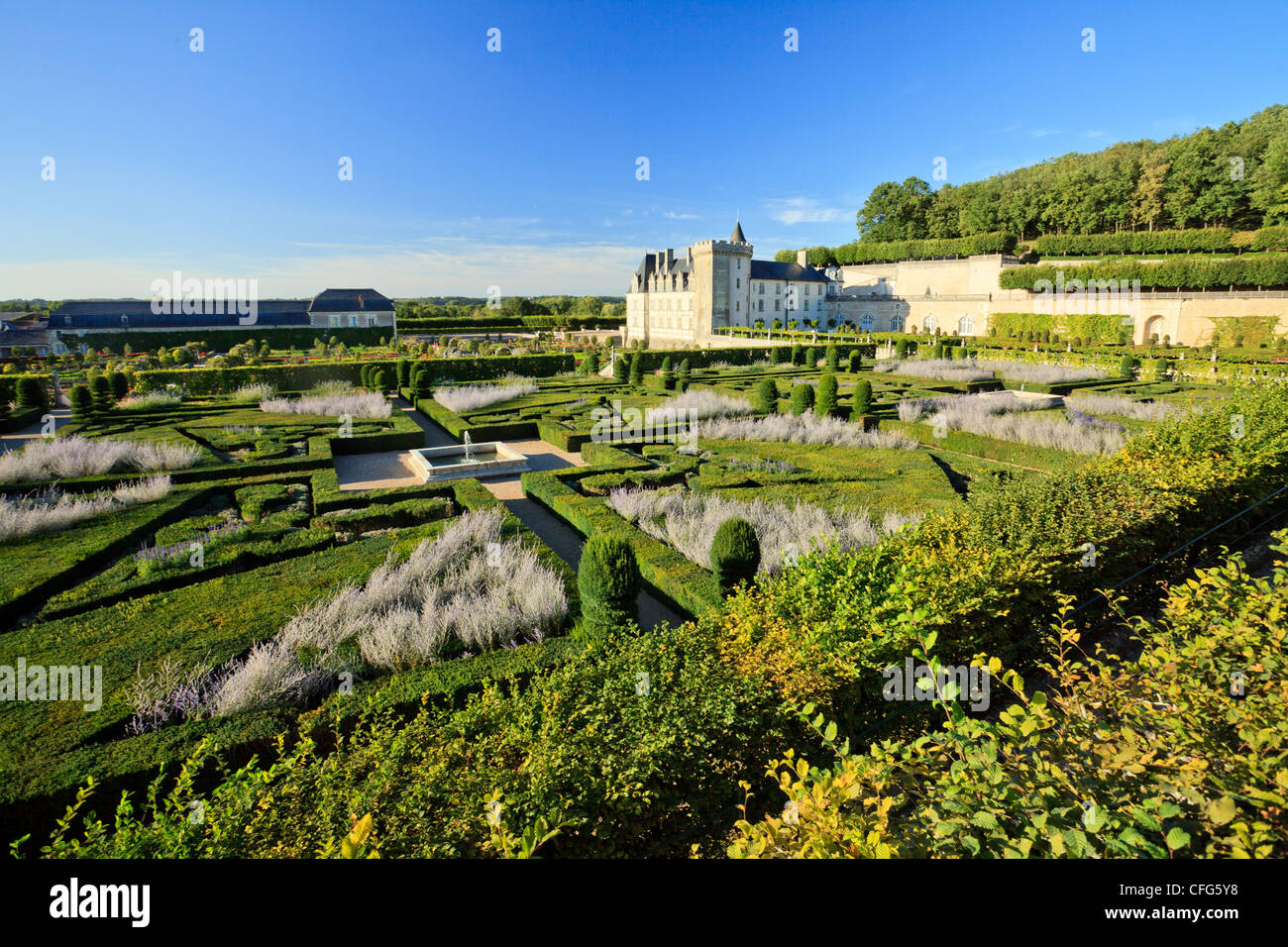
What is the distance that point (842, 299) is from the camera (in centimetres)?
6488

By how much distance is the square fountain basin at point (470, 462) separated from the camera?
1447 cm

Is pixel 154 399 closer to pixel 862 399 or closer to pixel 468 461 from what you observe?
pixel 468 461

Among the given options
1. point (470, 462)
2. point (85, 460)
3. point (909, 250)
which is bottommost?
point (470, 462)

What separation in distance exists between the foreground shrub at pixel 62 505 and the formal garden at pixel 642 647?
8 centimetres

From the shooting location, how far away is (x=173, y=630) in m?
6.78

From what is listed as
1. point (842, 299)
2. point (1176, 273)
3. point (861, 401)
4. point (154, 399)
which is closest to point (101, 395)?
point (154, 399)

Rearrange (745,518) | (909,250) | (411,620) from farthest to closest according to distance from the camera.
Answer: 1. (909,250)
2. (745,518)
3. (411,620)

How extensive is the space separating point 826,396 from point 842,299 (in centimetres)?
5013

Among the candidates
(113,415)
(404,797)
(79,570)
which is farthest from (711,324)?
(404,797)

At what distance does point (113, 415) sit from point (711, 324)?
42.5 m

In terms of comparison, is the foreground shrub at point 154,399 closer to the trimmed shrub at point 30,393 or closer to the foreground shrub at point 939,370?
the trimmed shrub at point 30,393

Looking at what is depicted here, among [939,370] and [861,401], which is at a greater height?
[939,370]

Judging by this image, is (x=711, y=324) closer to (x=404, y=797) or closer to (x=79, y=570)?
(x=79, y=570)
